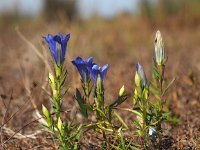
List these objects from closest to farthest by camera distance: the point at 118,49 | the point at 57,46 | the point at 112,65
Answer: the point at 57,46, the point at 112,65, the point at 118,49

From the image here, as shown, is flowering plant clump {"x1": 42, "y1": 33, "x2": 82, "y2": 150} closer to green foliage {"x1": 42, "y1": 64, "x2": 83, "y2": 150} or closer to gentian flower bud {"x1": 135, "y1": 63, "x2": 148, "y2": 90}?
green foliage {"x1": 42, "y1": 64, "x2": 83, "y2": 150}

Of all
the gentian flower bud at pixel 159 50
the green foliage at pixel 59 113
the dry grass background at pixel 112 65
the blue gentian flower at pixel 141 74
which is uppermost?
the dry grass background at pixel 112 65

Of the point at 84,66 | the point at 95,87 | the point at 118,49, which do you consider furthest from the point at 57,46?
the point at 118,49

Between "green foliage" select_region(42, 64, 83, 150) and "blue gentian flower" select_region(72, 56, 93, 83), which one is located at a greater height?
"blue gentian flower" select_region(72, 56, 93, 83)

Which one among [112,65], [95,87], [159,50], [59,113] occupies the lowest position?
[59,113]

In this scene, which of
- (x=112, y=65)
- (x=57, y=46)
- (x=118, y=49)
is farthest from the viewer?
(x=118, y=49)

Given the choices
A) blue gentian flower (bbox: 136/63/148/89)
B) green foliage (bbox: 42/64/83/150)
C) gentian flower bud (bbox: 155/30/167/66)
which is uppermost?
gentian flower bud (bbox: 155/30/167/66)

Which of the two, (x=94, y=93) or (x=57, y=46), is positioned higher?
(x=57, y=46)

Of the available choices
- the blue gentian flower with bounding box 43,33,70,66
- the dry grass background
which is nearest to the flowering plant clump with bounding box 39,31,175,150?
the blue gentian flower with bounding box 43,33,70,66

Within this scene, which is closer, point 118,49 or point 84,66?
point 84,66

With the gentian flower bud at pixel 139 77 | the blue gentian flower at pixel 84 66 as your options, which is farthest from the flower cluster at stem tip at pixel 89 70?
the gentian flower bud at pixel 139 77

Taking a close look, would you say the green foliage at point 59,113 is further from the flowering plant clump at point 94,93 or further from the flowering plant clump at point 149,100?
the flowering plant clump at point 149,100

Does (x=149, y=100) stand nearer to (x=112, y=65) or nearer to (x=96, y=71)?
(x=96, y=71)
